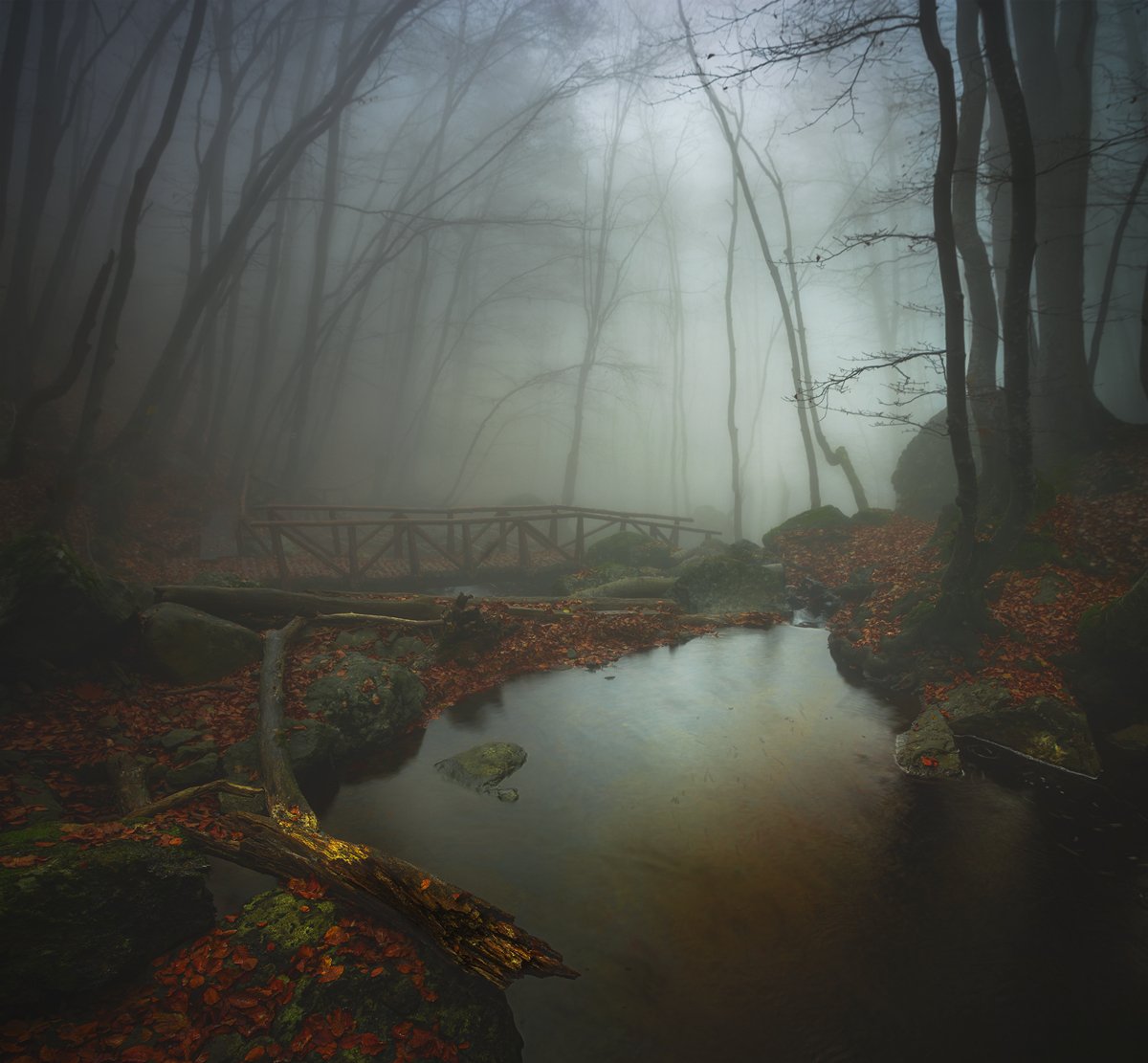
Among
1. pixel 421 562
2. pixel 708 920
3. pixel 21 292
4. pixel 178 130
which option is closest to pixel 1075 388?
pixel 708 920

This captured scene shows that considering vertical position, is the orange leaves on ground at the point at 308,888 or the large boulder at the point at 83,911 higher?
the large boulder at the point at 83,911

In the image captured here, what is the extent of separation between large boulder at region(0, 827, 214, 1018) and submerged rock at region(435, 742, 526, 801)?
2906 millimetres

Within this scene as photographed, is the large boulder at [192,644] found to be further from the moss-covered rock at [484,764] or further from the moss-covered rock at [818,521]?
the moss-covered rock at [818,521]

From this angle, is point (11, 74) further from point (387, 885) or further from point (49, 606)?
point (387, 885)

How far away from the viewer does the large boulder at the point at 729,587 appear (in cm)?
1394

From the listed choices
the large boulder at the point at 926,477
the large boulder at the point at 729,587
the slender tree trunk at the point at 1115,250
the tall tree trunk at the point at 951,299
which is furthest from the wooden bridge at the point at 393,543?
the slender tree trunk at the point at 1115,250

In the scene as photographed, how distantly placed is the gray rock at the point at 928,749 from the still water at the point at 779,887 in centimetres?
18

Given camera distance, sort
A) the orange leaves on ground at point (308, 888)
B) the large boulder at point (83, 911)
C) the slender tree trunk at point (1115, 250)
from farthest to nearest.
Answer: the slender tree trunk at point (1115, 250)
the orange leaves on ground at point (308, 888)
the large boulder at point (83, 911)

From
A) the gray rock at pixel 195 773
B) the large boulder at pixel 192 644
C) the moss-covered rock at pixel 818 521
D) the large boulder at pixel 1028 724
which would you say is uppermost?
the moss-covered rock at pixel 818 521

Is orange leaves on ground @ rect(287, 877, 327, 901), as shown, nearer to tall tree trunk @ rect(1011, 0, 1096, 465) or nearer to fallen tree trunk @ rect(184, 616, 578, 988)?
fallen tree trunk @ rect(184, 616, 578, 988)

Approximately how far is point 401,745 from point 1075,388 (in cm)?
1350

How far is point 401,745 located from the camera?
7.46 m

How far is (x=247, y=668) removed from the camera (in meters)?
7.73

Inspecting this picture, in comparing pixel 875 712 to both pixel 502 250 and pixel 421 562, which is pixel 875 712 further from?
pixel 502 250
